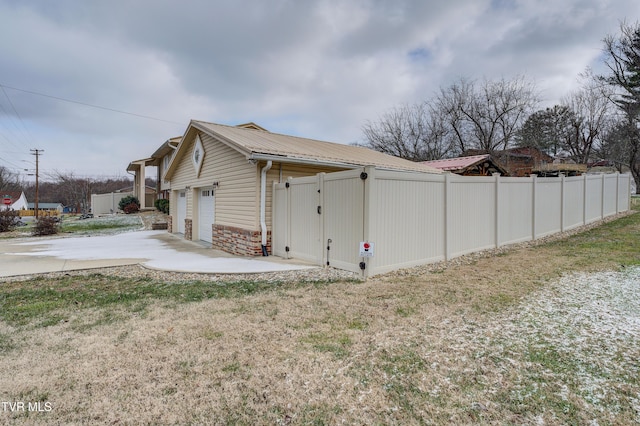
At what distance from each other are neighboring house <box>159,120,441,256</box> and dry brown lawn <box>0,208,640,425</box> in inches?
146

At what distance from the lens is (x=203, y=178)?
11.9 m

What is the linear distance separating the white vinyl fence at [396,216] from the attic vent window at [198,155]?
4504 mm

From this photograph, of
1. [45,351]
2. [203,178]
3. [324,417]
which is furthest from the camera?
[203,178]

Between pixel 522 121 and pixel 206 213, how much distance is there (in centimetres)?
2741

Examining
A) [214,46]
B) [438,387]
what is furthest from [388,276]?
[214,46]

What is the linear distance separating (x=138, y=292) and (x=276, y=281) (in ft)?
7.41

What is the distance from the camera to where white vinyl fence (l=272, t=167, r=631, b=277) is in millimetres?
6211

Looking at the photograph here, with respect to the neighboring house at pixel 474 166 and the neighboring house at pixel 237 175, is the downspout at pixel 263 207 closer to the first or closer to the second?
the neighboring house at pixel 237 175

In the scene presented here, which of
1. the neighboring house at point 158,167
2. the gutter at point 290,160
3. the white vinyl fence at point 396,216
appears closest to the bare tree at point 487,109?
the white vinyl fence at point 396,216

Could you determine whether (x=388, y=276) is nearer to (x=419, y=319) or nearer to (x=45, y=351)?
(x=419, y=319)

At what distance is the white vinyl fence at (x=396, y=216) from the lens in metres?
6.21

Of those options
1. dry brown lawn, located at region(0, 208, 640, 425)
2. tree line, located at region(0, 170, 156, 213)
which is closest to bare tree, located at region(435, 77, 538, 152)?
dry brown lawn, located at region(0, 208, 640, 425)

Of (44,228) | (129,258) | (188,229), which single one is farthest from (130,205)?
(129,258)

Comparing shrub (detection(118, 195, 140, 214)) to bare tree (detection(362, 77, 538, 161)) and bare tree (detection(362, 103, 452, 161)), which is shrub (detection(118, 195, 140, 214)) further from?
bare tree (detection(362, 77, 538, 161))
